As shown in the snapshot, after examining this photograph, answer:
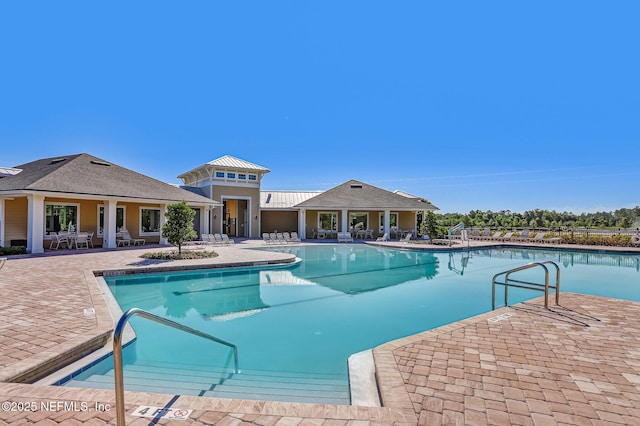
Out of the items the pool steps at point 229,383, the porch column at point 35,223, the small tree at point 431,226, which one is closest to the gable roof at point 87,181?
the porch column at point 35,223

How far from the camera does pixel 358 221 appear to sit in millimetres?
27688

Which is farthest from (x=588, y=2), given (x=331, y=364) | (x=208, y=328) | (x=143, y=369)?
(x=143, y=369)

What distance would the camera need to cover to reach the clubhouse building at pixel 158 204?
15.1 meters

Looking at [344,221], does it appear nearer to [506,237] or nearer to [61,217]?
[506,237]

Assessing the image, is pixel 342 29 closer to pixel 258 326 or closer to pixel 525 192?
pixel 258 326

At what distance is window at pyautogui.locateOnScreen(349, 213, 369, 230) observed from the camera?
2736cm

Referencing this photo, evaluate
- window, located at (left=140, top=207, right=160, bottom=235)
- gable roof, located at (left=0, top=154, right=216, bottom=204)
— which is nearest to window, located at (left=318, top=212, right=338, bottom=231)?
gable roof, located at (left=0, top=154, right=216, bottom=204)

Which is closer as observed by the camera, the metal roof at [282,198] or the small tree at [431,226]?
the small tree at [431,226]

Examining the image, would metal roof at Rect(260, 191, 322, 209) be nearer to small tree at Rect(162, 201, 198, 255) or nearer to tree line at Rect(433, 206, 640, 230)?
small tree at Rect(162, 201, 198, 255)

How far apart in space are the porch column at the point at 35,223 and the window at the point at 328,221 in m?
17.5

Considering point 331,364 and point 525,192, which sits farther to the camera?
point 525,192

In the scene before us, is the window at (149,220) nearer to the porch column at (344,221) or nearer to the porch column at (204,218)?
the porch column at (204,218)

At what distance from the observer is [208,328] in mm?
6395

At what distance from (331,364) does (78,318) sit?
158 inches
